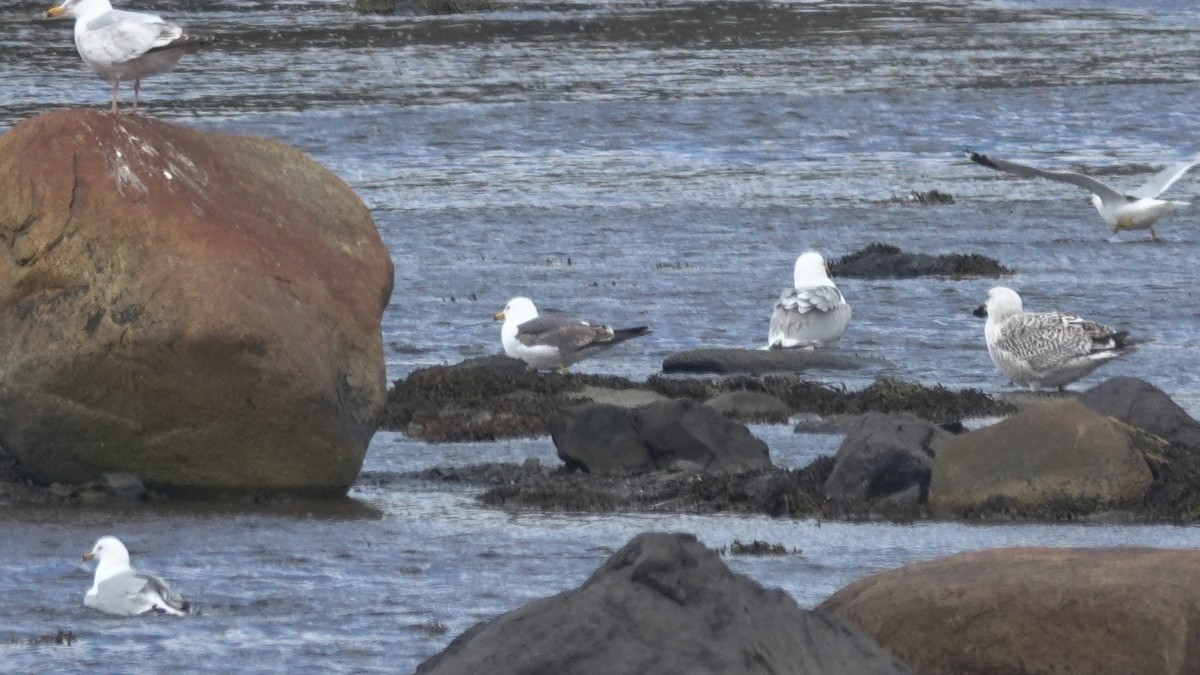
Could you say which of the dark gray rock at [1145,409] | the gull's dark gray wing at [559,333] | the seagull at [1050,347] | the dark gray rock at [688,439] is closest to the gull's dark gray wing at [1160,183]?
the seagull at [1050,347]

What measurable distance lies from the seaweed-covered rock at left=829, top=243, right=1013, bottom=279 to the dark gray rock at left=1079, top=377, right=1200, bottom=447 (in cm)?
688

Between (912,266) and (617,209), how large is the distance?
14.0ft

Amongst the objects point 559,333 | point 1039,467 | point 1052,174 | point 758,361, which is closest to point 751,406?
point 559,333

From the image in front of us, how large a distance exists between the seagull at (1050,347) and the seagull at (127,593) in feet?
21.6

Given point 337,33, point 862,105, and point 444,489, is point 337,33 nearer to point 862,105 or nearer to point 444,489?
point 862,105

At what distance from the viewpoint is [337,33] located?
1544 inches

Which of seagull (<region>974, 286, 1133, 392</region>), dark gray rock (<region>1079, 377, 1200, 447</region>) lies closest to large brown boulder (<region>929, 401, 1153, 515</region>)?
dark gray rock (<region>1079, 377, 1200, 447</region>)

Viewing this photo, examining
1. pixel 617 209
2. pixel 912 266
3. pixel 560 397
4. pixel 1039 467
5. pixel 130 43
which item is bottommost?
pixel 617 209

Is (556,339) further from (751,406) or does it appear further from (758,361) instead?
(751,406)

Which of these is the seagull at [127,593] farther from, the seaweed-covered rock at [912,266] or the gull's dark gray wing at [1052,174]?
the seaweed-covered rock at [912,266]

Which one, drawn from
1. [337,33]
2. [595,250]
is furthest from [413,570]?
[337,33]

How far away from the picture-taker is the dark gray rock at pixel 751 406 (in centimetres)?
1309

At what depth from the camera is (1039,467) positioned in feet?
34.8

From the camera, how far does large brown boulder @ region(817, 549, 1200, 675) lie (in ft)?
22.5
